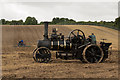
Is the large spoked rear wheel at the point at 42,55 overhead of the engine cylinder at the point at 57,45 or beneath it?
beneath

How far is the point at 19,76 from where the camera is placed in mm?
9422

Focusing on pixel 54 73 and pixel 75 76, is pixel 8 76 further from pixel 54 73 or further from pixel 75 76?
pixel 75 76

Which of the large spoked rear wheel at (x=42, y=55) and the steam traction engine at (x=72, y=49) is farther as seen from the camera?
the large spoked rear wheel at (x=42, y=55)

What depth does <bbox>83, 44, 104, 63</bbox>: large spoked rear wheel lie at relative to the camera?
1284 centimetres

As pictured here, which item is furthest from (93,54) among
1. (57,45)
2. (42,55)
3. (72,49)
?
(42,55)

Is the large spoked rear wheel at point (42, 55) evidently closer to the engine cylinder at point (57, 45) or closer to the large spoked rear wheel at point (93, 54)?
the engine cylinder at point (57, 45)

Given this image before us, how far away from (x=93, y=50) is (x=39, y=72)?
4.07 metres

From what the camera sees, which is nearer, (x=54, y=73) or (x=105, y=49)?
(x=54, y=73)

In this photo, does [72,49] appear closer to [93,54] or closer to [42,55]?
[93,54]

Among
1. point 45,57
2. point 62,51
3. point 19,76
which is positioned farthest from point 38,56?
point 19,76

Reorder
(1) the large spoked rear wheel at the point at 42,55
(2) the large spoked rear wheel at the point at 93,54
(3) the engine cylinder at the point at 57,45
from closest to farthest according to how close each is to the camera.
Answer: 1. (2) the large spoked rear wheel at the point at 93,54
2. (1) the large spoked rear wheel at the point at 42,55
3. (3) the engine cylinder at the point at 57,45

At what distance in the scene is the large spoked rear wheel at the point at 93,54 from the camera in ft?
42.1

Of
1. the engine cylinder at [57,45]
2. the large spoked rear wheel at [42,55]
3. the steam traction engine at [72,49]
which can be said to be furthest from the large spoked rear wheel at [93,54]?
the large spoked rear wheel at [42,55]

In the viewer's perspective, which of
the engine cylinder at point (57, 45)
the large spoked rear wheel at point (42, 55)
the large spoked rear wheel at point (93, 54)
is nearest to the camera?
the large spoked rear wheel at point (93, 54)
